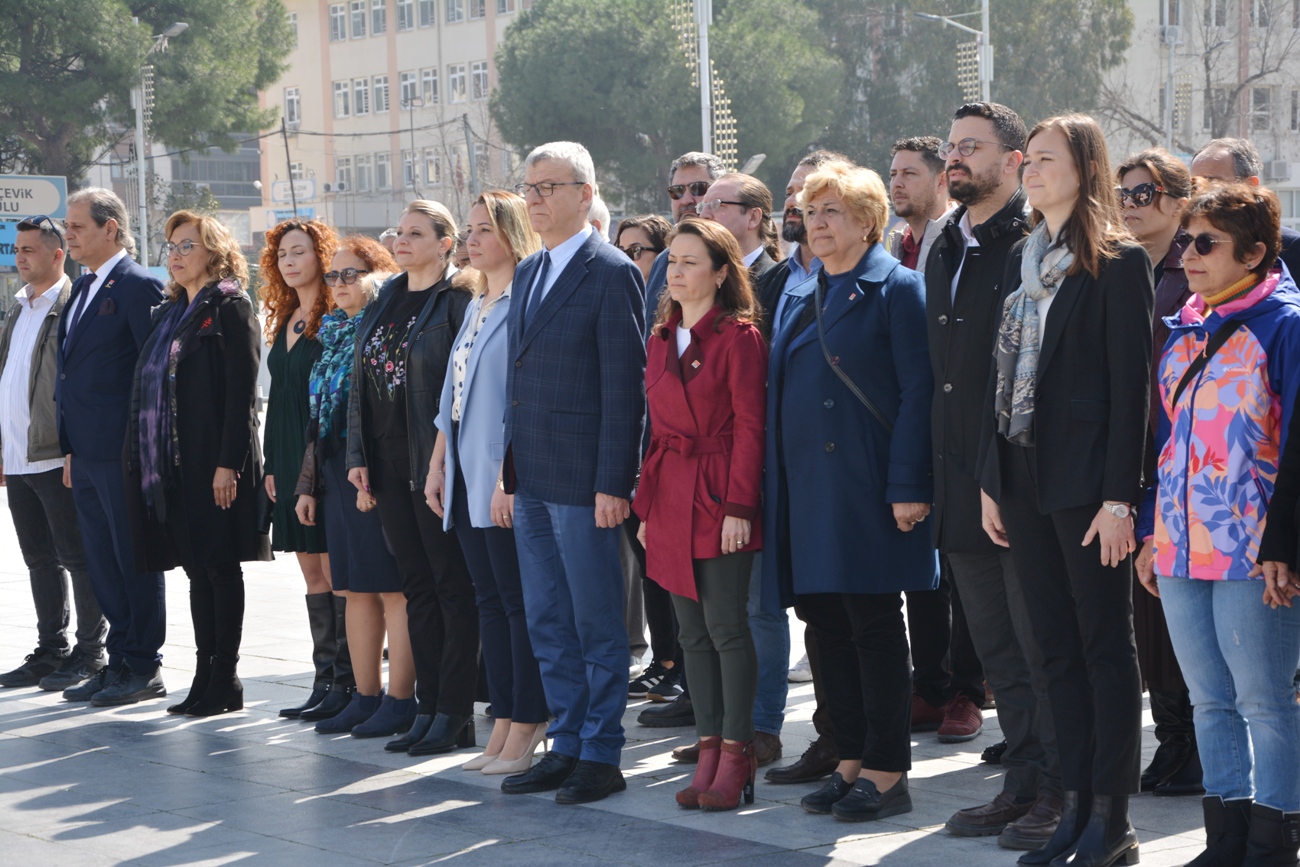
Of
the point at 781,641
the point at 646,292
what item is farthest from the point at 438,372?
the point at 781,641

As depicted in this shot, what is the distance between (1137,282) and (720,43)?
50354mm

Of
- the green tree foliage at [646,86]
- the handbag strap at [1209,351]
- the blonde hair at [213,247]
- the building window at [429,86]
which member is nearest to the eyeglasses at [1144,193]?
the handbag strap at [1209,351]

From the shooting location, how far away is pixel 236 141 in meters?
43.8

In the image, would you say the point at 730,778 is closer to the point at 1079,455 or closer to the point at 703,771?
the point at 703,771

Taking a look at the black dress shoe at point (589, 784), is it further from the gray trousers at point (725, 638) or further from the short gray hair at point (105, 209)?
the short gray hair at point (105, 209)

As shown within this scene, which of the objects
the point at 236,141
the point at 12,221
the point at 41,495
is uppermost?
the point at 236,141

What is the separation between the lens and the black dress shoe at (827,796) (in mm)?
5555

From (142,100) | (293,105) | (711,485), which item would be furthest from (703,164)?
(293,105)

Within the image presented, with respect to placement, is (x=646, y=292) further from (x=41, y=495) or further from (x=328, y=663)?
(x=41, y=495)

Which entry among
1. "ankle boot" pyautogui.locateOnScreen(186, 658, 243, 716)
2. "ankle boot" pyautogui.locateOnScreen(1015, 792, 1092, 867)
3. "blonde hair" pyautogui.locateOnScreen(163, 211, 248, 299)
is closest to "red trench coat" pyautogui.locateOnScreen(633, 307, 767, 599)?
"ankle boot" pyautogui.locateOnScreen(1015, 792, 1092, 867)

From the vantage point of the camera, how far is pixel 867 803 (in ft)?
17.7

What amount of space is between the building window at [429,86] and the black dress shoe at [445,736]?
6490cm

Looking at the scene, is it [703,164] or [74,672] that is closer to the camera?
[703,164]

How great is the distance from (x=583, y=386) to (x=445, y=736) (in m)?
1.74
